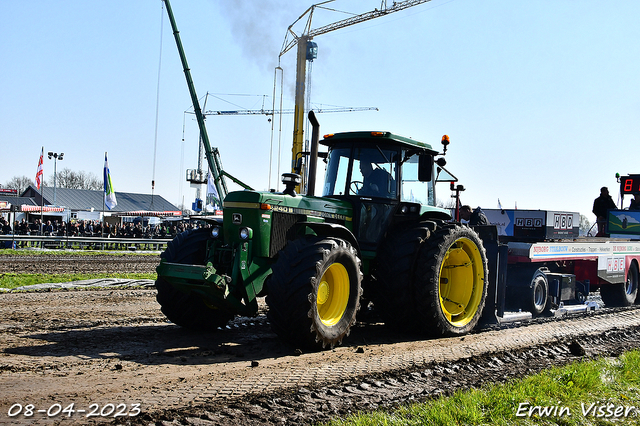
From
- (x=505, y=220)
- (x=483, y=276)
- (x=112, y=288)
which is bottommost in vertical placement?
(x=112, y=288)

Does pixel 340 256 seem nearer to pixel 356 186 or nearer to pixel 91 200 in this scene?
pixel 356 186

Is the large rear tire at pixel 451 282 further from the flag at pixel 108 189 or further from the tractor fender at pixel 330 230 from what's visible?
the flag at pixel 108 189

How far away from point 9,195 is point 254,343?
251ft

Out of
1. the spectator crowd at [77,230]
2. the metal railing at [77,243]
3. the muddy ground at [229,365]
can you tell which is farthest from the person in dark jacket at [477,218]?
the spectator crowd at [77,230]

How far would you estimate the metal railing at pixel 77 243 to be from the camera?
26.5 m

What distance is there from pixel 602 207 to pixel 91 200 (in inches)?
2570

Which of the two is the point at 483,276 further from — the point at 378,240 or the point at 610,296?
the point at 610,296

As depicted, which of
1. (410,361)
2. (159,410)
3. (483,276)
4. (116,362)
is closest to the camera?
(159,410)

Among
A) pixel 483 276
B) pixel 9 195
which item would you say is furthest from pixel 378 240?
pixel 9 195

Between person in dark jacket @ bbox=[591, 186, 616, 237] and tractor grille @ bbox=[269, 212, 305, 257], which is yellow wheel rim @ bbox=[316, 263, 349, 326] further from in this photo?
person in dark jacket @ bbox=[591, 186, 616, 237]

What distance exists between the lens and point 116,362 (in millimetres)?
5973

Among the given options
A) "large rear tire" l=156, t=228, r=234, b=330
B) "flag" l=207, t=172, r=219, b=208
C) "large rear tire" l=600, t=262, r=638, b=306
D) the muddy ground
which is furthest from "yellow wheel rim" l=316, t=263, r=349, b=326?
"flag" l=207, t=172, r=219, b=208

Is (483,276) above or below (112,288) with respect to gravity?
above

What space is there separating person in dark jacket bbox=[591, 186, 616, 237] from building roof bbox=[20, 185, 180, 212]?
180 feet
